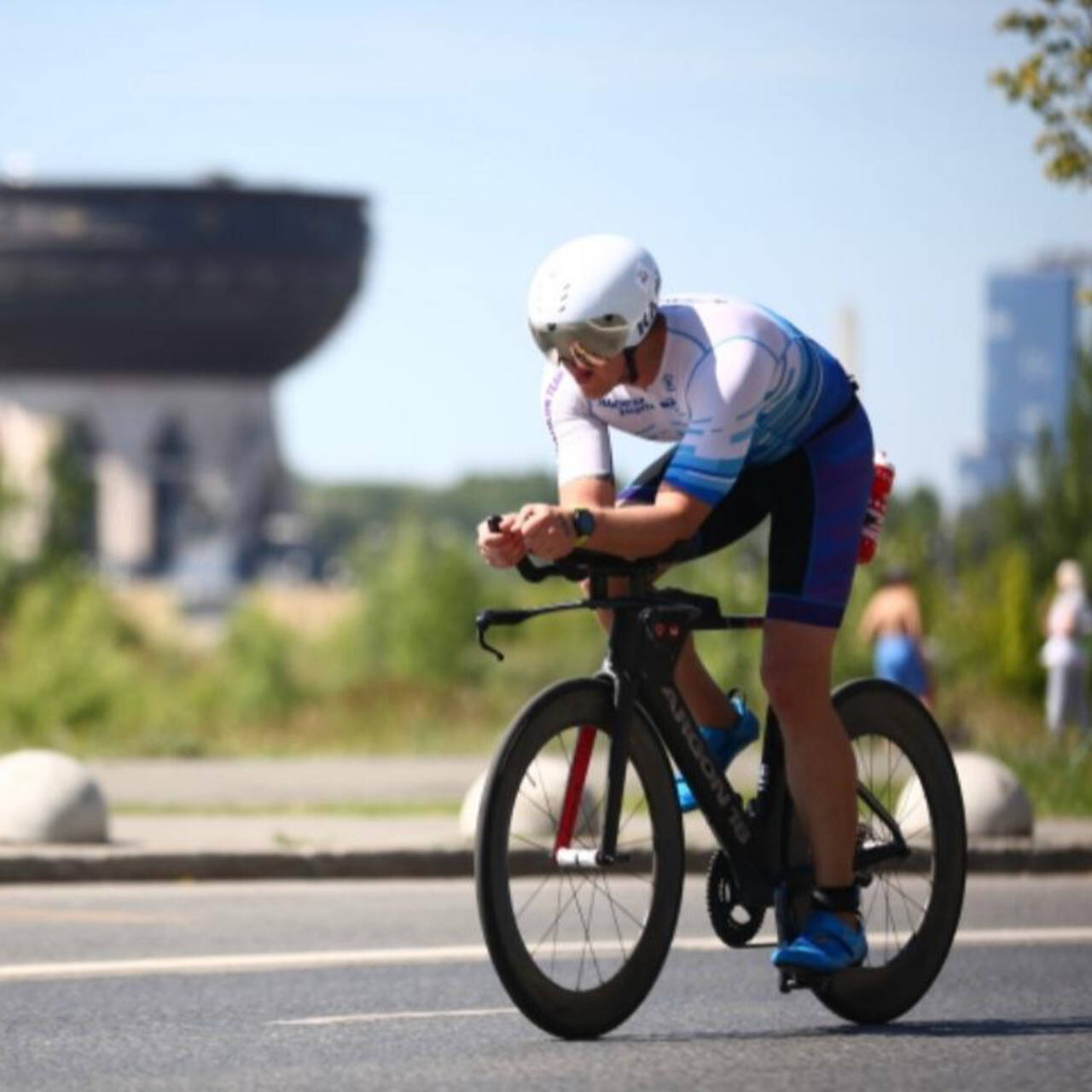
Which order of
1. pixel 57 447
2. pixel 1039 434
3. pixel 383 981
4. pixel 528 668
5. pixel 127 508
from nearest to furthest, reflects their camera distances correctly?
pixel 383 981
pixel 528 668
pixel 1039 434
pixel 57 447
pixel 127 508

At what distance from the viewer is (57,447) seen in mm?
154000

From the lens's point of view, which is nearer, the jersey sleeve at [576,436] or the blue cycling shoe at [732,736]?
the jersey sleeve at [576,436]

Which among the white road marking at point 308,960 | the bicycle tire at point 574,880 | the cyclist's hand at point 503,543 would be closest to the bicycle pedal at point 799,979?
the bicycle tire at point 574,880

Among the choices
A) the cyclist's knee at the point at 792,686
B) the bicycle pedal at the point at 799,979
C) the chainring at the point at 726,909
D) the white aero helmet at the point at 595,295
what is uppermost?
the white aero helmet at the point at 595,295

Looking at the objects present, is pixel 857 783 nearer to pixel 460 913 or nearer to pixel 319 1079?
pixel 319 1079

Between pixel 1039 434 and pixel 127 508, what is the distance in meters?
136

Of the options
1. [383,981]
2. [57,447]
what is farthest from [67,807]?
[57,447]

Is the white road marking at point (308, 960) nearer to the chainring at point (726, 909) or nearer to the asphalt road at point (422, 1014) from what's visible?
the asphalt road at point (422, 1014)

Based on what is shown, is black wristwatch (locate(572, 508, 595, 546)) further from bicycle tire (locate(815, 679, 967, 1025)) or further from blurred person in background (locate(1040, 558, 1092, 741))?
blurred person in background (locate(1040, 558, 1092, 741))

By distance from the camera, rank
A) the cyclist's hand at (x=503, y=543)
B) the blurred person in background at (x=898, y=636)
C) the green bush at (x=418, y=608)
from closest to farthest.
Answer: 1. the cyclist's hand at (x=503, y=543)
2. the blurred person in background at (x=898, y=636)
3. the green bush at (x=418, y=608)

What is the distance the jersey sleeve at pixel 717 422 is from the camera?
7.23 m

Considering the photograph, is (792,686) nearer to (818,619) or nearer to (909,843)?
(818,619)

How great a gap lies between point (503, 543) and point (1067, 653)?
1975 cm

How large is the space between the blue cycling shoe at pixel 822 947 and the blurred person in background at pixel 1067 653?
18.2 metres
